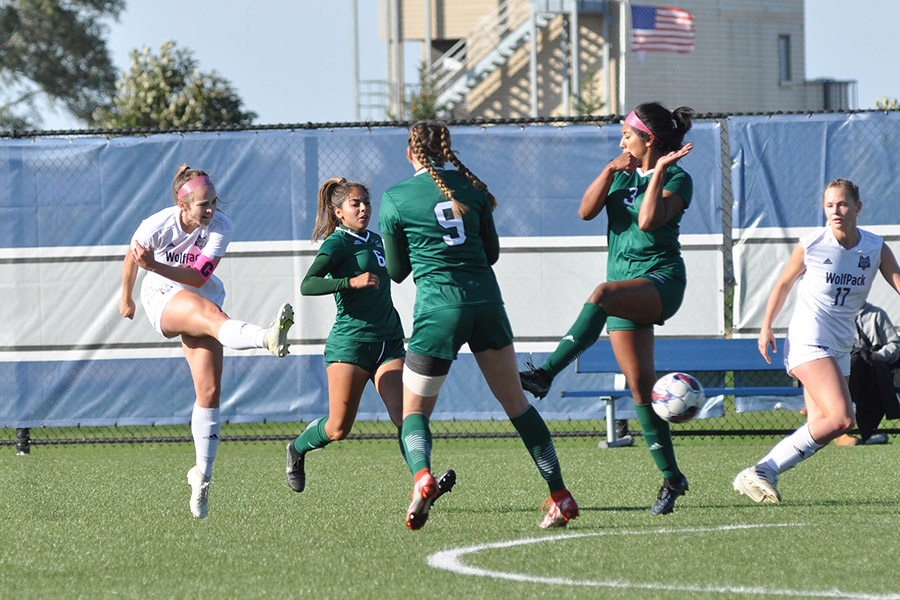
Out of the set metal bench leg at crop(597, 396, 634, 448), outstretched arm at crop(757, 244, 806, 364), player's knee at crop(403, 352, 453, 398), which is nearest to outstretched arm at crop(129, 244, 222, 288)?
player's knee at crop(403, 352, 453, 398)

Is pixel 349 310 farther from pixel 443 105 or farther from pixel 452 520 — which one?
pixel 443 105

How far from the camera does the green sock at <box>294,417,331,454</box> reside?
7207 millimetres

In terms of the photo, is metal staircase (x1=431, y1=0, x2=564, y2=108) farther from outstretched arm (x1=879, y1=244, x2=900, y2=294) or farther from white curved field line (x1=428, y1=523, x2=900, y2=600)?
white curved field line (x1=428, y1=523, x2=900, y2=600)

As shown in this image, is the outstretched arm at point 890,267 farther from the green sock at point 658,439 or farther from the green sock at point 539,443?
the green sock at point 539,443

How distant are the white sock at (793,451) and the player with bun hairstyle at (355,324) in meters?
2.09

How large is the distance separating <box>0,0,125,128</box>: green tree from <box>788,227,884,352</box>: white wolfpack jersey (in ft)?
125

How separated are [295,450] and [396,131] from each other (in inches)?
161

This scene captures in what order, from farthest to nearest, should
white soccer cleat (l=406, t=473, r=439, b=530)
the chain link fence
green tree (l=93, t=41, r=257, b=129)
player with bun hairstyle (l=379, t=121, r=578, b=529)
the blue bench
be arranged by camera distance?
green tree (l=93, t=41, r=257, b=129) → the chain link fence → the blue bench → player with bun hairstyle (l=379, t=121, r=578, b=529) → white soccer cleat (l=406, t=473, r=439, b=530)

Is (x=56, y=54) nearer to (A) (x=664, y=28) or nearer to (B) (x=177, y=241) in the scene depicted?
(A) (x=664, y=28)

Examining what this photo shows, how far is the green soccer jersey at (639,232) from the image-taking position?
20.5ft

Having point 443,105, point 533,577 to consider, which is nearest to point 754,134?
point 533,577

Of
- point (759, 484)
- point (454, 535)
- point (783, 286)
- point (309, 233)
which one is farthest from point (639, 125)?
point (309, 233)

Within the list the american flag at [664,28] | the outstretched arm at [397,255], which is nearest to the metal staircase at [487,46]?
the american flag at [664,28]

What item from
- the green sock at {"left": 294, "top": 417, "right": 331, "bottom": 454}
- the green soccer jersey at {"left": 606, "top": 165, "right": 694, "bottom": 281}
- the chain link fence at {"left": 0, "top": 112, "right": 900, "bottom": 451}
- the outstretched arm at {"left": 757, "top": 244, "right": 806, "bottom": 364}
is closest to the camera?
the green soccer jersey at {"left": 606, "top": 165, "right": 694, "bottom": 281}
